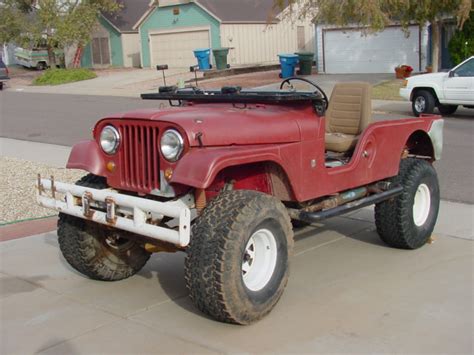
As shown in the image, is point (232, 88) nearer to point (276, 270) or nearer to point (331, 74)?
point (276, 270)

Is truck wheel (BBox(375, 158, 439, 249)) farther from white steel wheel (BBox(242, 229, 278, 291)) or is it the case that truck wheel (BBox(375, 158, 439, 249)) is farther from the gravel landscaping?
the gravel landscaping

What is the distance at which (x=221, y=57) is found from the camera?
3244cm

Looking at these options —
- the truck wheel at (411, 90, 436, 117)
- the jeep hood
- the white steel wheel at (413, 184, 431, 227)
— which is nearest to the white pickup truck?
the truck wheel at (411, 90, 436, 117)

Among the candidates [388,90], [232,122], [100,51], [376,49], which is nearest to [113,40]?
[100,51]

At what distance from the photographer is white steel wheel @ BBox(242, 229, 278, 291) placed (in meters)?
4.55

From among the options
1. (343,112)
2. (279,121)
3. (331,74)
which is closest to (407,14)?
(331,74)

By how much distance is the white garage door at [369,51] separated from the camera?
2802 centimetres

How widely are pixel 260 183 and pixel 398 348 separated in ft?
5.15

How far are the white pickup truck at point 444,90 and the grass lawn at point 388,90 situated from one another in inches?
133

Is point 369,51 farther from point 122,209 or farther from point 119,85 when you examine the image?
point 122,209

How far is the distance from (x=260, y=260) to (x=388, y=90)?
18.6m

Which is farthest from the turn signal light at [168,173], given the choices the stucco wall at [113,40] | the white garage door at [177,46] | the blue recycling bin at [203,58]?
the stucco wall at [113,40]

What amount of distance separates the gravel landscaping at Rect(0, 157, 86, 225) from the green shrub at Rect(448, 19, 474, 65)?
17905mm

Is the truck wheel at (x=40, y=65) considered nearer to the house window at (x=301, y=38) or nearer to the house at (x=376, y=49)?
the house window at (x=301, y=38)
